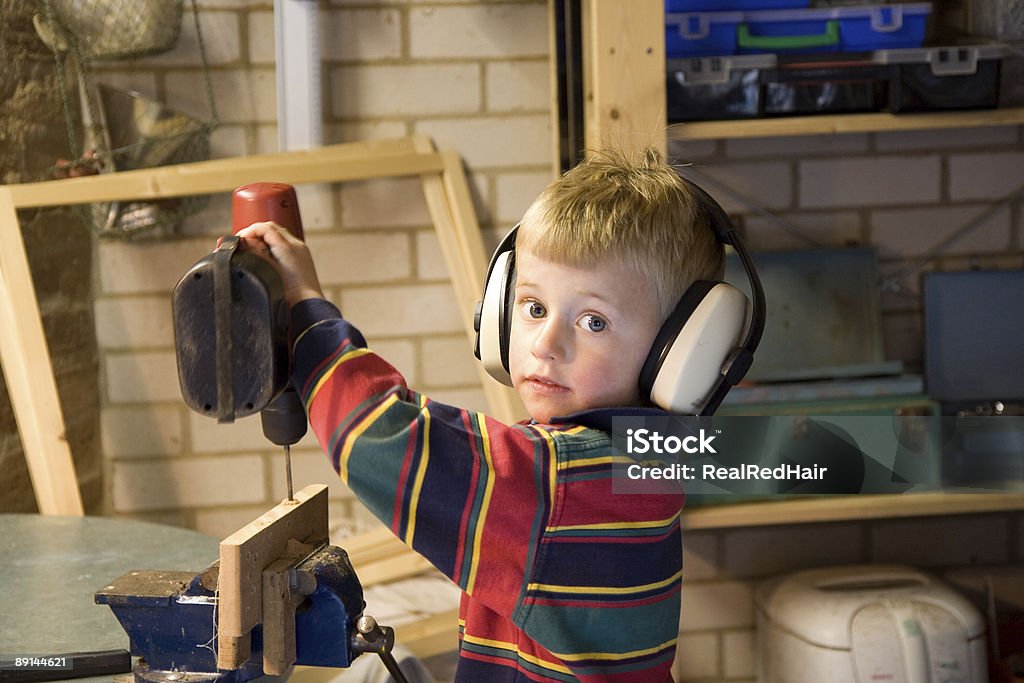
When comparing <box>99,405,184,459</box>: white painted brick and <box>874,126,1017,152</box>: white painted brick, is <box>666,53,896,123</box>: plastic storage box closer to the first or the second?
<box>874,126,1017,152</box>: white painted brick

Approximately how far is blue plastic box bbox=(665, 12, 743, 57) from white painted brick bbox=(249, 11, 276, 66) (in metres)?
0.78

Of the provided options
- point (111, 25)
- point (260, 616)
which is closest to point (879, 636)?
point (260, 616)

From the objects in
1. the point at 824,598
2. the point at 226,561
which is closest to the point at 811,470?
the point at 824,598

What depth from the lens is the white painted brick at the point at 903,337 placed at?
249 centimetres

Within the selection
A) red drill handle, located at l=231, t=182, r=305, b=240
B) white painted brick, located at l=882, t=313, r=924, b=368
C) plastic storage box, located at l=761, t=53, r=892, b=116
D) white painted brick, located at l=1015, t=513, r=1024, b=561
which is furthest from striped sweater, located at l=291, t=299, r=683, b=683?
white painted brick, located at l=1015, t=513, r=1024, b=561

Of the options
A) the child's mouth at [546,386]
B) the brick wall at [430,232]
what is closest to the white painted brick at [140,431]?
the brick wall at [430,232]

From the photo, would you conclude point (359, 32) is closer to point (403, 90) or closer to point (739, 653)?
point (403, 90)

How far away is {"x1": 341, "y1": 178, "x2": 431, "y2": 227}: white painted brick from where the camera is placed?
2445 millimetres

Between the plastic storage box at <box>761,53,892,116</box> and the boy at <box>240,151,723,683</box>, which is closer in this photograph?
the boy at <box>240,151,723,683</box>

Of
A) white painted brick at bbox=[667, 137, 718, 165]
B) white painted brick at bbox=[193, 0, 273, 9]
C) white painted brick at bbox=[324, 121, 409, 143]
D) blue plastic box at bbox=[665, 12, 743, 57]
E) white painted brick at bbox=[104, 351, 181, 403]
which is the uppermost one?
white painted brick at bbox=[193, 0, 273, 9]

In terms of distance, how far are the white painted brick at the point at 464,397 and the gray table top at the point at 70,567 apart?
0.92 meters

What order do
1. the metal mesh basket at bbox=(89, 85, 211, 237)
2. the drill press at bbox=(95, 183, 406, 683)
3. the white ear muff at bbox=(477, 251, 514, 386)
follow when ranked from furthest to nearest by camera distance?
1. the metal mesh basket at bbox=(89, 85, 211, 237)
2. the white ear muff at bbox=(477, 251, 514, 386)
3. the drill press at bbox=(95, 183, 406, 683)

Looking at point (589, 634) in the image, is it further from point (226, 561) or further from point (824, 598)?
point (824, 598)

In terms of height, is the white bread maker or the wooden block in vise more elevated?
the wooden block in vise
